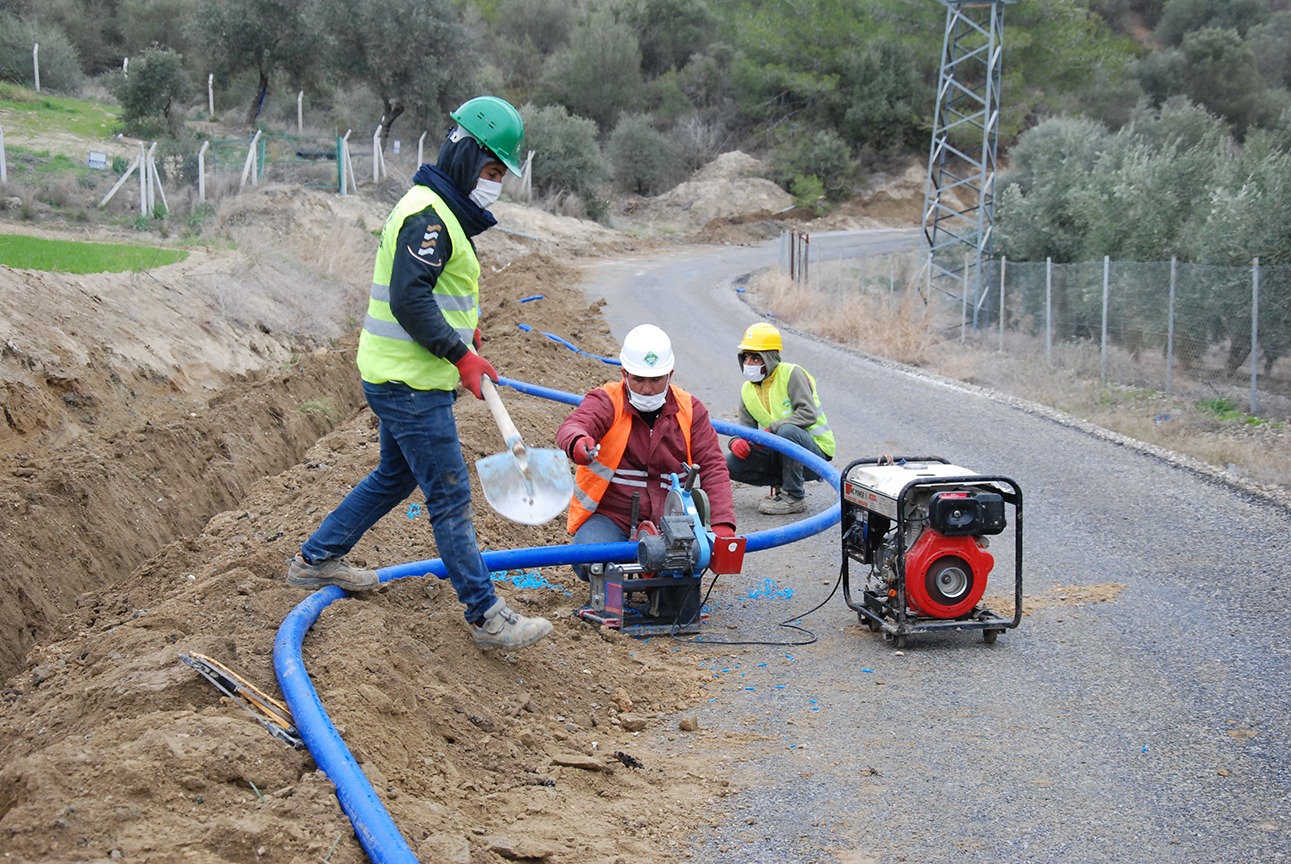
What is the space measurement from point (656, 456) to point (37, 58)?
134ft

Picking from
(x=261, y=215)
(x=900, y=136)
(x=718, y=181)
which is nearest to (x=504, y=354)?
(x=261, y=215)

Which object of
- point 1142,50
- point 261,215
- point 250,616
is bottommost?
point 250,616

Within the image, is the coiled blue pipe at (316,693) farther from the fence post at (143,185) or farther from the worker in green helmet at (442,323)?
the fence post at (143,185)

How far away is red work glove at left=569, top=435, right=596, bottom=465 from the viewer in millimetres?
6230

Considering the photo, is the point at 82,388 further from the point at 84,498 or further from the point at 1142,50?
the point at 1142,50

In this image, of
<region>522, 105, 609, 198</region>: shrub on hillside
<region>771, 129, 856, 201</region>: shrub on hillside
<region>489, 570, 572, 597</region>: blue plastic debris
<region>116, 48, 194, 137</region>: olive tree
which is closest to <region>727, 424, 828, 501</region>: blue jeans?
Answer: <region>489, 570, 572, 597</region>: blue plastic debris

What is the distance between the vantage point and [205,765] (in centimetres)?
374

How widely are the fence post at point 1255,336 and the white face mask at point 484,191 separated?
1170cm

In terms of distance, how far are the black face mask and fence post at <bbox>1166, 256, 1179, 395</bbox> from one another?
1349cm

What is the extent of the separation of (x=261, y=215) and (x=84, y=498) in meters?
17.2

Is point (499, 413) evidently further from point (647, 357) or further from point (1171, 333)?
point (1171, 333)

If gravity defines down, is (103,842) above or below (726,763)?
above

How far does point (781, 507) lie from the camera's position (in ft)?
31.0

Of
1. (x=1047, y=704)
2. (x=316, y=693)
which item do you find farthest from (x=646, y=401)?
(x=316, y=693)
